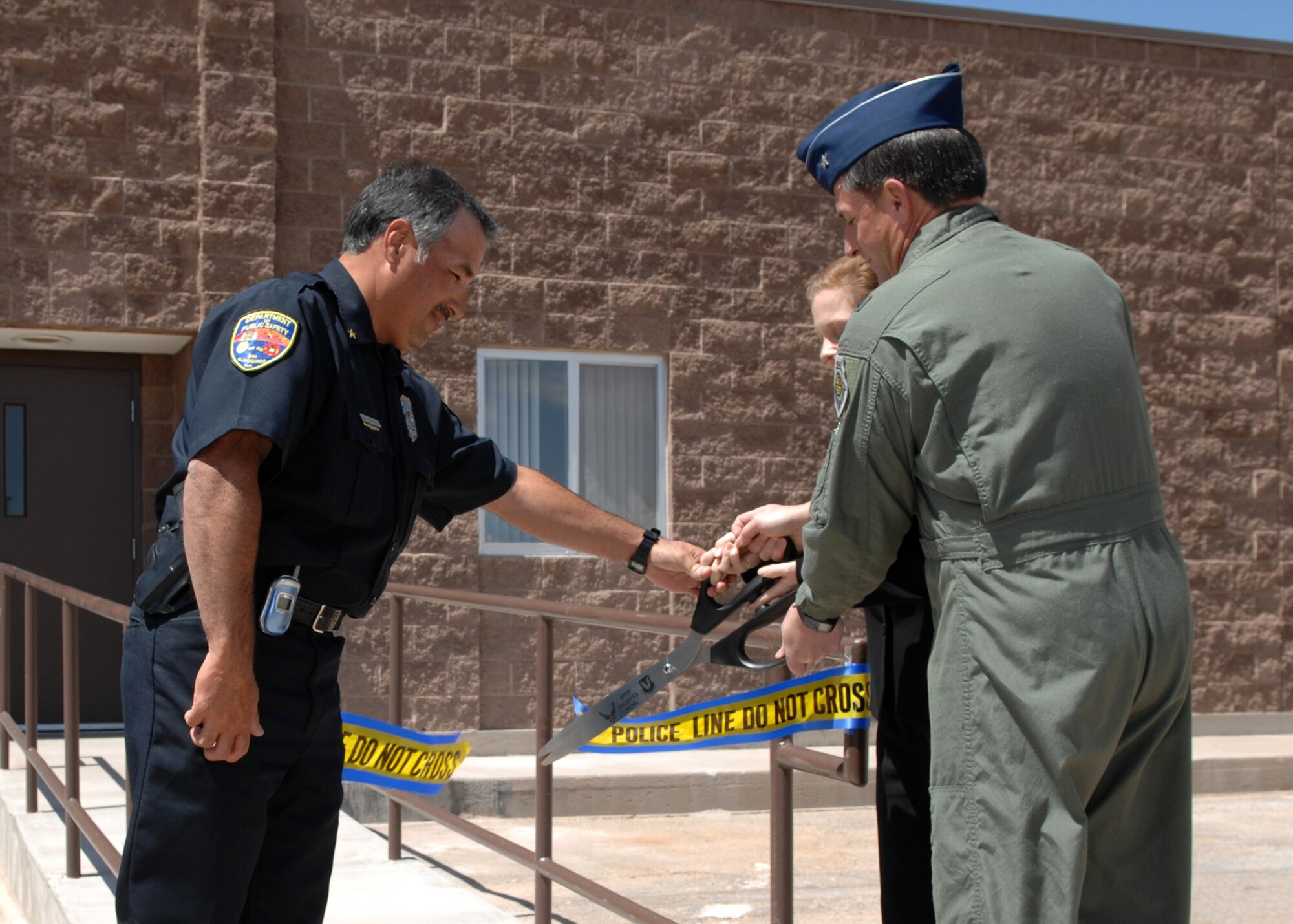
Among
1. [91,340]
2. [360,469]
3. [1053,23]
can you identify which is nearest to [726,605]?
[360,469]

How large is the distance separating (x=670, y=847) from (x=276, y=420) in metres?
5.45

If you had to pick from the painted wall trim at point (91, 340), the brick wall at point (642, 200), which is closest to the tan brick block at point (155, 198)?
the brick wall at point (642, 200)

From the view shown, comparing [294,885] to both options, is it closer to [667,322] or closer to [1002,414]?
[1002,414]

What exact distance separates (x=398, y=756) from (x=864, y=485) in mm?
3266

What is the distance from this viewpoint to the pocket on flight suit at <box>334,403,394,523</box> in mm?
2535

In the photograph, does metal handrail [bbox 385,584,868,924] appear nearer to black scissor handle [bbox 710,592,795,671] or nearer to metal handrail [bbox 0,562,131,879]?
black scissor handle [bbox 710,592,795,671]

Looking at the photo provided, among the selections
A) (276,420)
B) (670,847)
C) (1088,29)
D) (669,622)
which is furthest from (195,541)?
(1088,29)

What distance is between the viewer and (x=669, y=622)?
3.08 metres

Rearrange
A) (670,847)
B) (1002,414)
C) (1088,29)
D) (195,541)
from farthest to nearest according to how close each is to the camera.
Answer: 1. (1088,29)
2. (670,847)
3. (195,541)
4. (1002,414)

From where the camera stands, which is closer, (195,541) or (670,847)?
(195,541)

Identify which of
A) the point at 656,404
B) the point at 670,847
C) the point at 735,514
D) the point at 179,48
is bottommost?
the point at 670,847

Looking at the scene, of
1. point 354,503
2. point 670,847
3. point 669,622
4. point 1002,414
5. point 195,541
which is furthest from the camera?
point 670,847

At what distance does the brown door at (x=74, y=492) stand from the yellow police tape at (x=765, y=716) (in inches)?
255

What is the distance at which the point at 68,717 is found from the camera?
196 inches
